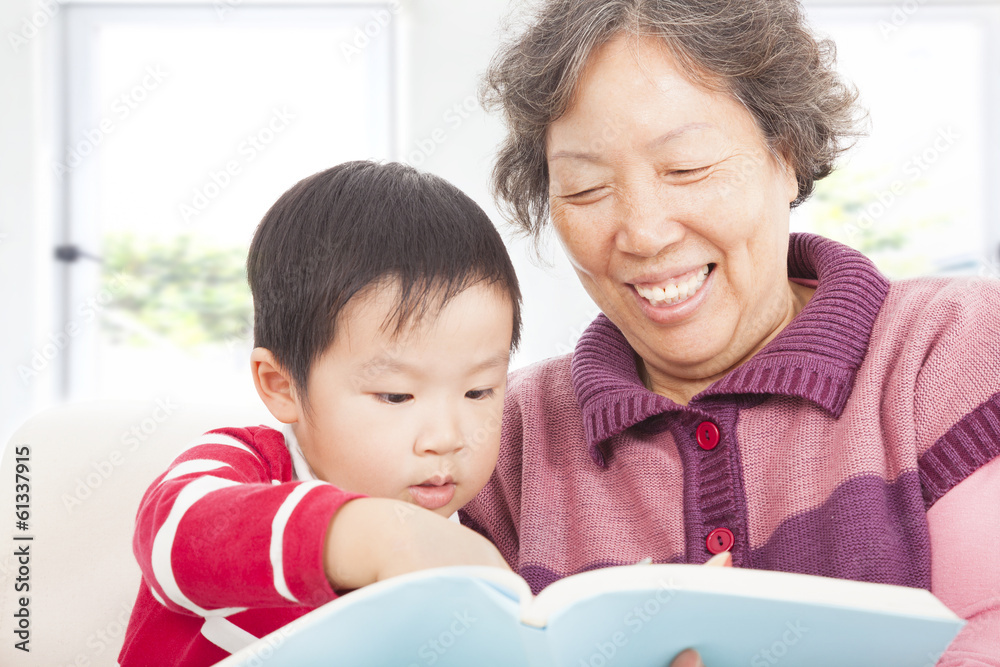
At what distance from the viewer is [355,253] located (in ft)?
3.29

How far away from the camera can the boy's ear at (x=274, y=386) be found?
1058 mm

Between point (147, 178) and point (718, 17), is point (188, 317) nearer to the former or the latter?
point (147, 178)

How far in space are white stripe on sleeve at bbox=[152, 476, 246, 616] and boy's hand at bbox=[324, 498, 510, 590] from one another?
15cm

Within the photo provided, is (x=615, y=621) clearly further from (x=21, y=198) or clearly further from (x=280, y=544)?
(x=21, y=198)

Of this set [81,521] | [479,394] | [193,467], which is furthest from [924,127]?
[193,467]

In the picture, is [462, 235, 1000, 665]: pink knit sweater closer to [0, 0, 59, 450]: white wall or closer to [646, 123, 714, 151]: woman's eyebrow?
[646, 123, 714, 151]: woman's eyebrow

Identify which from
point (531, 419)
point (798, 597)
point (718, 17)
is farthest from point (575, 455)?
point (798, 597)

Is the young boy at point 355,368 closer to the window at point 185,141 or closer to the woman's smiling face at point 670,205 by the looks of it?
the woman's smiling face at point 670,205

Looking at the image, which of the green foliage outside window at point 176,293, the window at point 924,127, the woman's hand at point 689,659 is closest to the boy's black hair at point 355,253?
the woman's hand at point 689,659

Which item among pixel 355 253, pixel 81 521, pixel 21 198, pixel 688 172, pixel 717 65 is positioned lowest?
pixel 81 521

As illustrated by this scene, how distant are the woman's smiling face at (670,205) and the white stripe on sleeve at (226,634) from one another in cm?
69

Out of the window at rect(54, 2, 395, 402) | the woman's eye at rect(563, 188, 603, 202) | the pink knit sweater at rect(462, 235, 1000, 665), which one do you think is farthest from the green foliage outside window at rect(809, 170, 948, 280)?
the woman's eye at rect(563, 188, 603, 202)

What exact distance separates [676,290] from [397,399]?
46cm

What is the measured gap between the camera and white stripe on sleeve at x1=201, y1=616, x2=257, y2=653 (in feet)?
2.90
